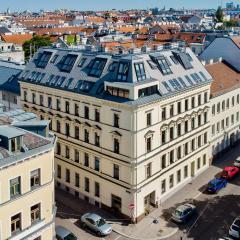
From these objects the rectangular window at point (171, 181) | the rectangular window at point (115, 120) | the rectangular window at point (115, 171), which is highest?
the rectangular window at point (115, 120)

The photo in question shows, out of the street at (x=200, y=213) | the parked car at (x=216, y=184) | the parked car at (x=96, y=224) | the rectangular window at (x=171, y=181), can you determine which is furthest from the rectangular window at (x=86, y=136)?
the parked car at (x=216, y=184)

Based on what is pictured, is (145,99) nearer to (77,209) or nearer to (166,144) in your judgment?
(166,144)

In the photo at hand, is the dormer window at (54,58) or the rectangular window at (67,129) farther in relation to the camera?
the dormer window at (54,58)

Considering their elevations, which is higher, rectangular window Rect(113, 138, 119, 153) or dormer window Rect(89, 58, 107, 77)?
dormer window Rect(89, 58, 107, 77)

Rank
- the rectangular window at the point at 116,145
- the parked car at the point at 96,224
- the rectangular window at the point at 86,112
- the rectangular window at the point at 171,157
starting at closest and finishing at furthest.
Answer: the parked car at the point at 96,224 → the rectangular window at the point at 116,145 → the rectangular window at the point at 86,112 → the rectangular window at the point at 171,157

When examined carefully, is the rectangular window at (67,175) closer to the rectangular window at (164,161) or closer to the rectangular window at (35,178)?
the rectangular window at (164,161)

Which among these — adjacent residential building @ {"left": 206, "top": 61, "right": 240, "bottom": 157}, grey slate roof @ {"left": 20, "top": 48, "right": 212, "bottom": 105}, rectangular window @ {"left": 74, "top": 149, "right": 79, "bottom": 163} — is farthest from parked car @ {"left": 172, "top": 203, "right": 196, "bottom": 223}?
adjacent residential building @ {"left": 206, "top": 61, "right": 240, "bottom": 157}

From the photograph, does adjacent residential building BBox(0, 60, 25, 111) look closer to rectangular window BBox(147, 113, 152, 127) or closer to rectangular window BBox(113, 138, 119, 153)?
rectangular window BBox(113, 138, 119, 153)
